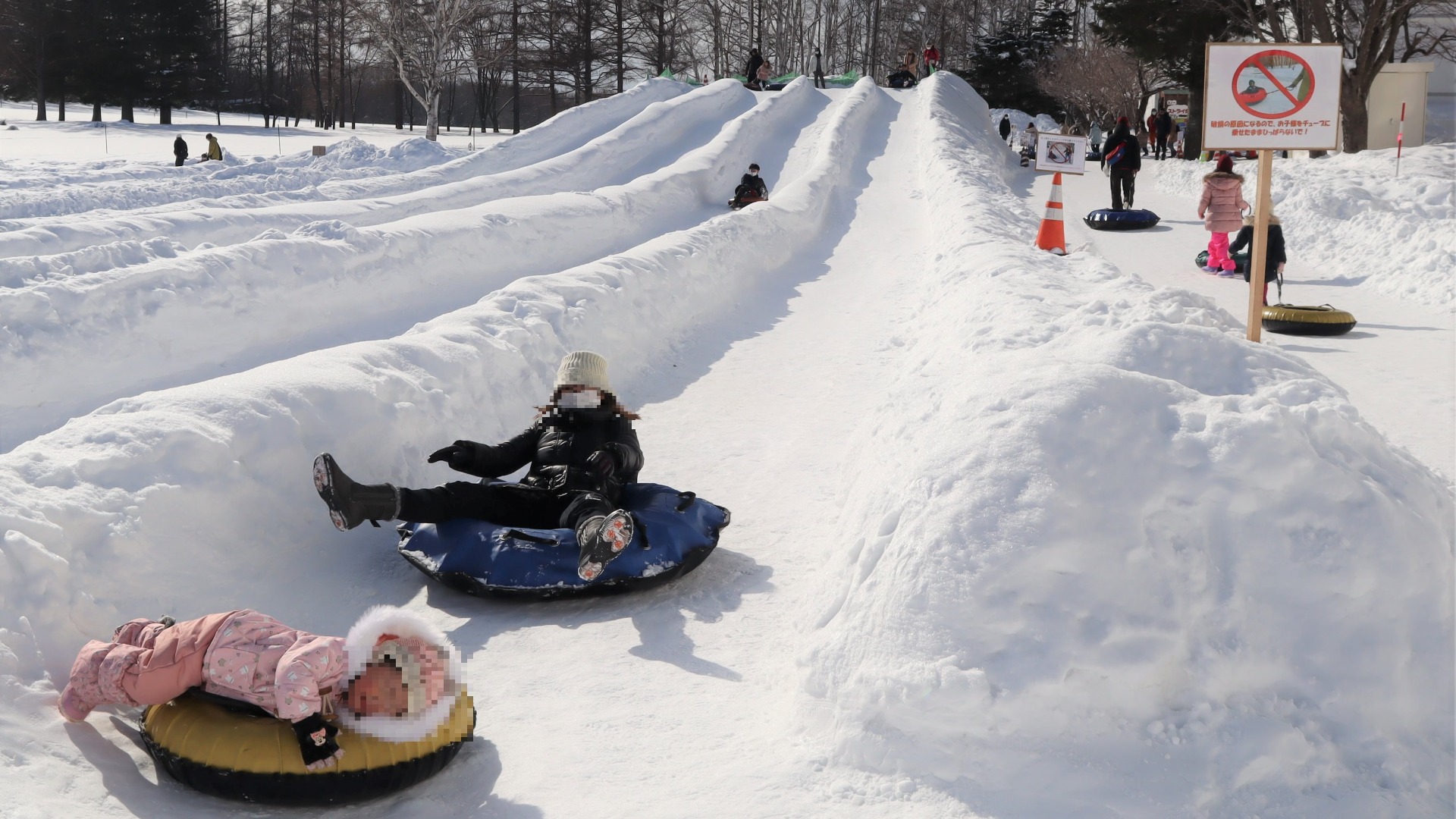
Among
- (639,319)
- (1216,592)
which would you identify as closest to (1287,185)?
(639,319)

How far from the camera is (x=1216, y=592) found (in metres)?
3.18

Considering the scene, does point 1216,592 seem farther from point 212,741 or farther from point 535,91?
point 535,91

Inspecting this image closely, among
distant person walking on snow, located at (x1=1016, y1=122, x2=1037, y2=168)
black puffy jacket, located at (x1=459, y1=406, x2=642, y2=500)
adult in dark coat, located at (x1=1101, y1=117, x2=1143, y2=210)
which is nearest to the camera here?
black puffy jacket, located at (x1=459, y1=406, x2=642, y2=500)

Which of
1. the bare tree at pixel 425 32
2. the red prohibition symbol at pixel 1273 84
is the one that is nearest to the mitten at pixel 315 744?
the red prohibition symbol at pixel 1273 84

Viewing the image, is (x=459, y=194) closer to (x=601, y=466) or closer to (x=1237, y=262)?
(x=1237, y=262)

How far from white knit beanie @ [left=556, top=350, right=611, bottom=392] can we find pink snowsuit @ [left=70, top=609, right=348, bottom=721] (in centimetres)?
202

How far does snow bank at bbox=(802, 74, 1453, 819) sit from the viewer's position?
3006mm

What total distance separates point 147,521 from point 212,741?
1559mm

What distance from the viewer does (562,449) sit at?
4926mm

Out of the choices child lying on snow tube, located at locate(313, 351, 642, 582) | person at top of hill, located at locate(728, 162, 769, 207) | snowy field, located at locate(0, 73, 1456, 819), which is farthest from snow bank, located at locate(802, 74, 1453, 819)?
person at top of hill, located at locate(728, 162, 769, 207)

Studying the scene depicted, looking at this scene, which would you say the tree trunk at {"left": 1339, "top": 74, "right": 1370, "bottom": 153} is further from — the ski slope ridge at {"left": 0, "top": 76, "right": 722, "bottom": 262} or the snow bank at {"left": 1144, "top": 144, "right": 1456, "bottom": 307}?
the ski slope ridge at {"left": 0, "top": 76, "right": 722, "bottom": 262}

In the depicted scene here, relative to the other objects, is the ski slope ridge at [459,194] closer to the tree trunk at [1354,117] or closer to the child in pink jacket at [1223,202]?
the child in pink jacket at [1223,202]

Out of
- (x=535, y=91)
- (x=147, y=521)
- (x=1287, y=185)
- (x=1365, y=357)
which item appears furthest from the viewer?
(x=535, y=91)

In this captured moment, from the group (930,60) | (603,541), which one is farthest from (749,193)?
(930,60)
